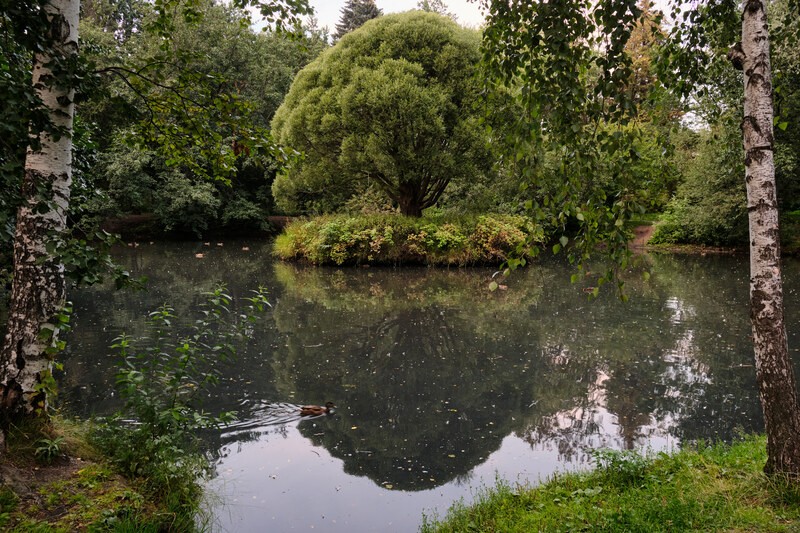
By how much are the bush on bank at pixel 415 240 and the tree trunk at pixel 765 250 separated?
14.1 metres

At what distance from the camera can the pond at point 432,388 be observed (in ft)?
14.7

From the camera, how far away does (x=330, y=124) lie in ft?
56.6

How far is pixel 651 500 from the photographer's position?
11.3 feet

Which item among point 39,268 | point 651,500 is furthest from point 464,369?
point 39,268

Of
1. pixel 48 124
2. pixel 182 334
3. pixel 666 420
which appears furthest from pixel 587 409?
pixel 182 334

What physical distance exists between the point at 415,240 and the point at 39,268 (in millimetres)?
14639

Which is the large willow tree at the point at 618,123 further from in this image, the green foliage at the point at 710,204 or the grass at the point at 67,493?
the green foliage at the point at 710,204

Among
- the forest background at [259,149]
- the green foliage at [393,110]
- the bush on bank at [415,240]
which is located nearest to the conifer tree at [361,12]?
the forest background at [259,149]

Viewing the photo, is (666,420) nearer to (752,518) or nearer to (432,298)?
(752,518)

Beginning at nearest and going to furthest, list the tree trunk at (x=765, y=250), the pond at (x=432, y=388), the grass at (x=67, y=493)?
the grass at (x=67, y=493) < the tree trunk at (x=765, y=250) < the pond at (x=432, y=388)

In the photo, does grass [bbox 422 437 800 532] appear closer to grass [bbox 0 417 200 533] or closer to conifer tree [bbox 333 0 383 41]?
grass [bbox 0 417 200 533]

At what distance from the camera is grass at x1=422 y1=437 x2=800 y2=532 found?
3141 millimetres

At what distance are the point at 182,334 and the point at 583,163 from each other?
24.8 ft

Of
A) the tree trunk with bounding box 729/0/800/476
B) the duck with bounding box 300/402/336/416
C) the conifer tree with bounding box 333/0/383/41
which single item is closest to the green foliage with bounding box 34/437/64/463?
the duck with bounding box 300/402/336/416
